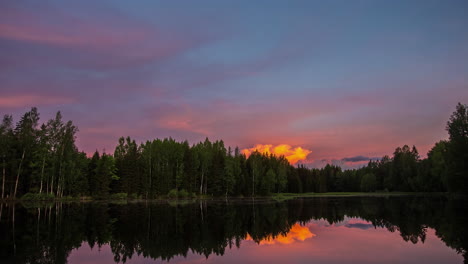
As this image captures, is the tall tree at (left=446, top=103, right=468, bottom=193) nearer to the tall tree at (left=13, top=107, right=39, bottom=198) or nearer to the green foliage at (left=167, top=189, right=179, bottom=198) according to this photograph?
the green foliage at (left=167, top=189, right=179, bottom=198)

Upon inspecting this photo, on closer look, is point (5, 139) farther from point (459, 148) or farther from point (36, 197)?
point (459, 148)

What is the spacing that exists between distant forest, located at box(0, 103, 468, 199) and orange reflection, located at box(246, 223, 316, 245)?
4499 centimetres

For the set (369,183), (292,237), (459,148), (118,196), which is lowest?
(292,237)

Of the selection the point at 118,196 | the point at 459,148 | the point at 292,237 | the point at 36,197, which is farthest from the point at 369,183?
the point at 292,237

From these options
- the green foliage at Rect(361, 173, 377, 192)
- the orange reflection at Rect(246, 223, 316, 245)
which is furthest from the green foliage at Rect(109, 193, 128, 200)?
the green foliage at Rect(361, 173, 377, 192)

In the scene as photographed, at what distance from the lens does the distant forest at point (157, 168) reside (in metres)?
69.1

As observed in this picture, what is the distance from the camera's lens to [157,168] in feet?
317

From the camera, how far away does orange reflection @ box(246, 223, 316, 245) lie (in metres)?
22.5

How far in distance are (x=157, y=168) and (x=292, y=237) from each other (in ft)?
251

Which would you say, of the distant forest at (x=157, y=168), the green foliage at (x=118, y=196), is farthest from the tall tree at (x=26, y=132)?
the green foliage at (x=118, y=196)

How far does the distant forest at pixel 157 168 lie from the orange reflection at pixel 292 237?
45.0 meters

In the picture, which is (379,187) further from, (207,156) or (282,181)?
(207,156)

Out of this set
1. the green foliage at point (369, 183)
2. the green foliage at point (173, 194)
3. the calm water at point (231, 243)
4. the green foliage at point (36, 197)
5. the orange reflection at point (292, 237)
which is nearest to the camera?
the calm water at point (231, 243)

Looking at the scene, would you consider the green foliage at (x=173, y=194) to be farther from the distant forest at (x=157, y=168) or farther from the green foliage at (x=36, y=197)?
the green foliage at (x=36, y=197)
